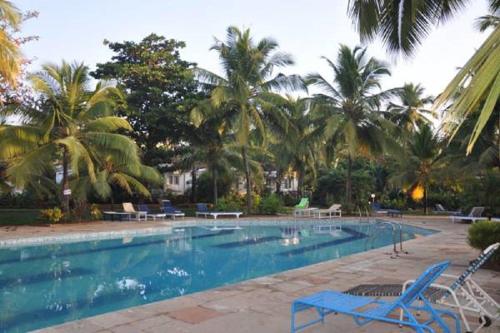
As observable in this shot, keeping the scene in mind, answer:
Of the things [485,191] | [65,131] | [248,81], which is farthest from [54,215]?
[485,191]

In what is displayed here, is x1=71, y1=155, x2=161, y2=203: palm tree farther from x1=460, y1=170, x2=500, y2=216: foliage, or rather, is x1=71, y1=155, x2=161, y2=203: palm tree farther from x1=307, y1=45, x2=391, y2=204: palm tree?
x1=460, y1=170, x2=500, y2=216: foliage

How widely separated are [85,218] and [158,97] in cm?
797

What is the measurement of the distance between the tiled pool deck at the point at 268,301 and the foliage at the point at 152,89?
15.8 m

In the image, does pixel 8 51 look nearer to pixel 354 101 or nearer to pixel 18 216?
pixel 18 216

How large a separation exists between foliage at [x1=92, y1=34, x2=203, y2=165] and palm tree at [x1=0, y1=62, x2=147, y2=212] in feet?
14.5

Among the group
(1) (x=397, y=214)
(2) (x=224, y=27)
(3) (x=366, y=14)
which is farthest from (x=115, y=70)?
(3) (x=366, y=14)

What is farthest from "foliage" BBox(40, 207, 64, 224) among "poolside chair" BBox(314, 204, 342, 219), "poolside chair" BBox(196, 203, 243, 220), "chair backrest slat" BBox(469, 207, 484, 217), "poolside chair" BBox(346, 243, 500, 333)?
"chair backrest slat" BBox(469, 207, 484, 217)

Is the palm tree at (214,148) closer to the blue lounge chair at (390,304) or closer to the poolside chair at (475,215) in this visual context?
the poolside chair at (475,215)

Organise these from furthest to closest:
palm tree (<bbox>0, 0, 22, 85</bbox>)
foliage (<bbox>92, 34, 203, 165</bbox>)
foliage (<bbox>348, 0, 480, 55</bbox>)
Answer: foliage (<bbox>92, 34, 203, 165</bbox>), palm tree (<bbox>0, 0, 22, 85</bbox>), foliage (<bbox>348, 0, 480, 55</bbox>)

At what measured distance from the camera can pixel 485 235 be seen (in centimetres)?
765

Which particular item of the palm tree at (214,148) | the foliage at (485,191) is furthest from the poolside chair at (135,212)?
the foliage at (485,191)

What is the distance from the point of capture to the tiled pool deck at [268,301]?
4.35 m

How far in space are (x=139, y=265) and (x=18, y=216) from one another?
39.8 feet

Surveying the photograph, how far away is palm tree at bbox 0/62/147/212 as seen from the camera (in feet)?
52.6
